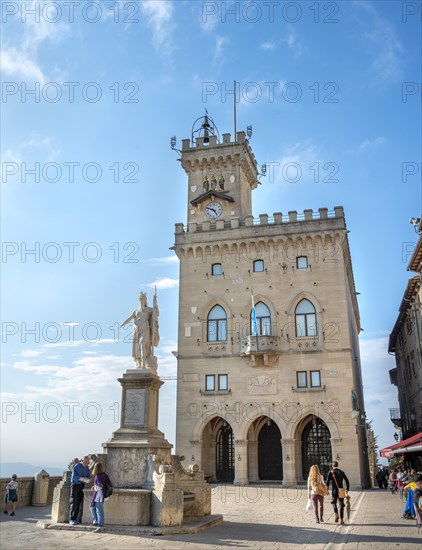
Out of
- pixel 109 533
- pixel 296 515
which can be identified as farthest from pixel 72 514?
pixel 296 515

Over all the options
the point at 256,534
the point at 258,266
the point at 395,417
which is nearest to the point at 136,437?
the point at 256,534

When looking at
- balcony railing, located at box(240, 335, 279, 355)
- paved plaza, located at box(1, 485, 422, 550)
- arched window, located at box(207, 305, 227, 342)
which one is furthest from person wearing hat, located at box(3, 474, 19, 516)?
arched window, located at box(207, 305, 227, 342)

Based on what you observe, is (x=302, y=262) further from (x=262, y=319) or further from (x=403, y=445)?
(x=403, y=445)

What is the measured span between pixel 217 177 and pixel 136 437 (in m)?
31.5

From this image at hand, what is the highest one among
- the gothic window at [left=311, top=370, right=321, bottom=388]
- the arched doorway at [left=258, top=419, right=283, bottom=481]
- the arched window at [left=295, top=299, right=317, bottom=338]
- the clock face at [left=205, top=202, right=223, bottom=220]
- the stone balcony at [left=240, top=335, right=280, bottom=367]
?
the clock face at [left=205, top=202, right=223, bottom=220]

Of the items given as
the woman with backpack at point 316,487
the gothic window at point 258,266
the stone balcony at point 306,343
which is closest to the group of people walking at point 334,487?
the woman with backpack at point 316,487

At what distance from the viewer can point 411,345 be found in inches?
1634

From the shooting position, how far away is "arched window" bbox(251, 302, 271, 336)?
36.3 metres

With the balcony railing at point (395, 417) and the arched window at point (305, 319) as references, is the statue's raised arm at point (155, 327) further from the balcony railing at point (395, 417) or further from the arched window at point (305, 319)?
the balcony railing at point (395, 417)

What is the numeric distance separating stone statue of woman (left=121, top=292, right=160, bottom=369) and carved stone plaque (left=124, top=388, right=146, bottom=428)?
83cm

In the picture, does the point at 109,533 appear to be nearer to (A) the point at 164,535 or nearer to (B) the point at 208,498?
(A) the point at 164,535

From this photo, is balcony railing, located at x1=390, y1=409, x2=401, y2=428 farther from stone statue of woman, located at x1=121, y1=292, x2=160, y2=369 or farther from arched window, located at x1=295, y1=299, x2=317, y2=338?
stone statue of woman, located at x1=121, y1=292, x2=160, y2=369

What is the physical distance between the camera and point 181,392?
120 feet

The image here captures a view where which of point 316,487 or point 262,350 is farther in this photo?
point 262,350
